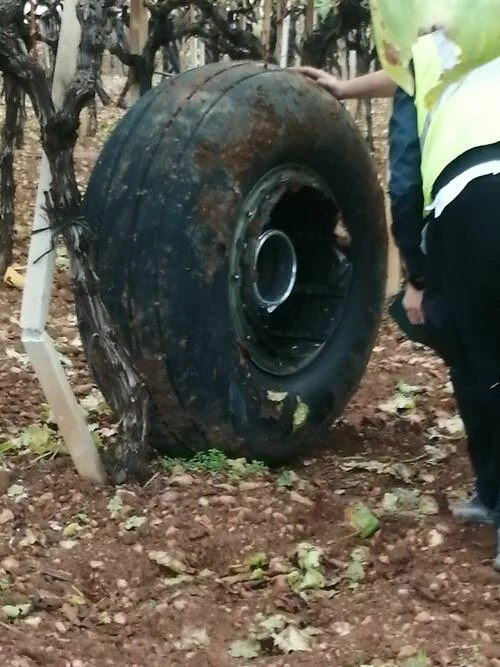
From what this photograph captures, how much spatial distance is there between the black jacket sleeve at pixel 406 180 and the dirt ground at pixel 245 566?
767 millimetres

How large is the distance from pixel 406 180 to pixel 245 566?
1.00m

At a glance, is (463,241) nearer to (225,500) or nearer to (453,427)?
(225,500)

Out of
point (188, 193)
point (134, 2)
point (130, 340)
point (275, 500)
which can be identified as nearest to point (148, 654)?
point (275, 500)

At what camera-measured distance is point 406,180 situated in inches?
90.1

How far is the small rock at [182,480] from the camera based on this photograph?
8.56 feet

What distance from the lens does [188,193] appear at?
2566mm

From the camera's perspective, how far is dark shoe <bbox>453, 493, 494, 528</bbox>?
257 cm

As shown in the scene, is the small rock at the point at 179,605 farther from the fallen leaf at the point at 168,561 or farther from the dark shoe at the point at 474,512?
the dark shoe at the point at 474,512

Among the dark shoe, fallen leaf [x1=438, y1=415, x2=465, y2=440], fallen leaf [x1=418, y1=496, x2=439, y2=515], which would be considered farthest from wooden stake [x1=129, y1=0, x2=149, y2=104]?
the dark shoe

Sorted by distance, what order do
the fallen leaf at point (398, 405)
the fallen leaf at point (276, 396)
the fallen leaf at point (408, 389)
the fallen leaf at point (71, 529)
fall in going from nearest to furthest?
1. the fallen leaf at point (71, 529)
2. the fallen leaf at point (276, 396)
3. the fallen leaf at point (398, 405)
4. the fallen leaf at point (408, 389)

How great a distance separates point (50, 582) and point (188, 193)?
1037 mm

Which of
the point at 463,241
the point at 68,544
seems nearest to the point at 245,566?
the point at 68,544

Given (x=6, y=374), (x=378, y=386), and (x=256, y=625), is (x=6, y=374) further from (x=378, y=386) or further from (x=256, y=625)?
(x=256, y=625)

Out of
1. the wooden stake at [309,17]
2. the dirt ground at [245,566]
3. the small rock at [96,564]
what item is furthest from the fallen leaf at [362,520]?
the wooden stake at [309,17]
